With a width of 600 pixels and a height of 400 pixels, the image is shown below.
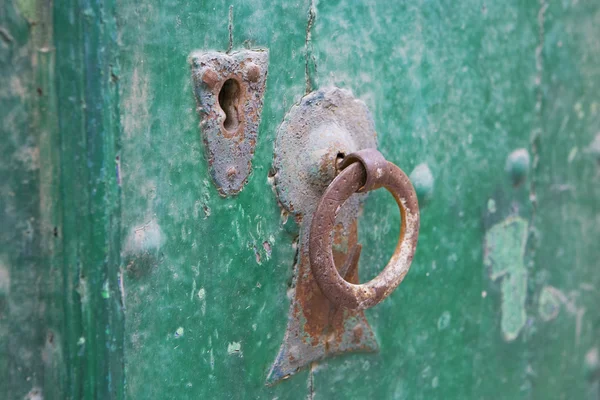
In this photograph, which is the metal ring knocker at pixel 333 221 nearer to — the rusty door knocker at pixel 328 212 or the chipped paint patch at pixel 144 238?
the rusty door knocker at pixel 328 212

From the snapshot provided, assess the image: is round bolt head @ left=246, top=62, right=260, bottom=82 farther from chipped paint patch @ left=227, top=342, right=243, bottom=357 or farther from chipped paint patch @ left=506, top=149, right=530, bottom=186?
chipped paint patch @ left=506, top=149, right=530, bottom=186

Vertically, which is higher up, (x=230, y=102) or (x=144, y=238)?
(x=230, y=102)

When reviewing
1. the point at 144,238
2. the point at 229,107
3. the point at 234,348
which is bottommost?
the point at 234,348

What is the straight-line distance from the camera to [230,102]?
66 cm

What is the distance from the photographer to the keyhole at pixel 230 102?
66 centimetres

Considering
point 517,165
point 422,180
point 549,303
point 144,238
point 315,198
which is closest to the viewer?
point 144,238

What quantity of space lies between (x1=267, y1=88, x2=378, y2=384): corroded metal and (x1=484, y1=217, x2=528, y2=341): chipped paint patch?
29 cm

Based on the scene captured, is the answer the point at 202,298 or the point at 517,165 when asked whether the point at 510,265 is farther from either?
the point at 202,298

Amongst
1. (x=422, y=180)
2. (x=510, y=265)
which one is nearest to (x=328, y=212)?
(x=422, y=180)

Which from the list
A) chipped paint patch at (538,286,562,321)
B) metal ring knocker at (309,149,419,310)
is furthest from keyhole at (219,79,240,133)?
chipped paint patch at (538,286,562,321)

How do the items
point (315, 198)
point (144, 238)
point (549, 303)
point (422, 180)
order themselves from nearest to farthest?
point (144, 238) < point (315, 198) < point (422, 180) < point (549, 303)

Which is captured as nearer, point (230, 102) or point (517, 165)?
point (230, 102)

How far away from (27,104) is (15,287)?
0.15m

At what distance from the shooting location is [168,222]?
2.04 ft
